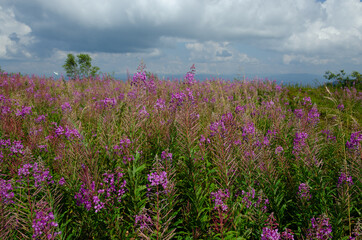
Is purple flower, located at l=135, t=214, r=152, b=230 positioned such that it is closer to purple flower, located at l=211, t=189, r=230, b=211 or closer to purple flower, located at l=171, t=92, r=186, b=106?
purple flower, located at l=211, t=189, r=230, b=211

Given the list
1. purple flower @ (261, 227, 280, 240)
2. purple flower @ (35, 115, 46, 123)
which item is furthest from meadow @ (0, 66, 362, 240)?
purple flower @ (35, 115, 46, 123)

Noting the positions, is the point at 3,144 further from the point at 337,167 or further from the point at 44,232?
the point at 337,167

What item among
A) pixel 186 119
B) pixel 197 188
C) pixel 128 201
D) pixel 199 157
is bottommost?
pixel 128 201

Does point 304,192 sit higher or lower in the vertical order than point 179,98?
lower

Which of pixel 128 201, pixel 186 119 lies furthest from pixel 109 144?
pixel 186 119

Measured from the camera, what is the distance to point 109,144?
2980mm


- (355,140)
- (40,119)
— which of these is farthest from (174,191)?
(40,119)

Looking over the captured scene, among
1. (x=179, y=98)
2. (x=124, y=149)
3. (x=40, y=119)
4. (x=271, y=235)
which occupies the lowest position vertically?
(x=271, y=235)

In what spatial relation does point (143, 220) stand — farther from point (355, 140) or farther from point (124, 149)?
point (355, 140)

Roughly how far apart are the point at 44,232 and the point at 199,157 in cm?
198

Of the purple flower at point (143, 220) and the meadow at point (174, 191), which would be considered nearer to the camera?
the purple flower at point (143, 220)

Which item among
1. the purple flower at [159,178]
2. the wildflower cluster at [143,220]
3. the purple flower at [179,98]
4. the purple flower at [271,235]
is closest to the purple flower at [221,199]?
the purple flower at [271,235]

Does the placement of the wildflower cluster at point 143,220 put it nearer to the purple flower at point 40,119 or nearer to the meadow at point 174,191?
the meadow at point 174,191

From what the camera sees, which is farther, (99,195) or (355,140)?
(355,140)
